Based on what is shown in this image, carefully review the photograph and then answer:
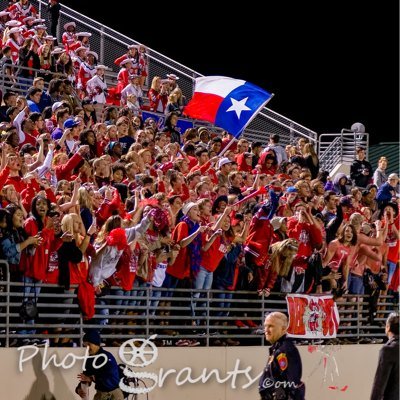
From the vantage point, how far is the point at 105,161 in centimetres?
1978

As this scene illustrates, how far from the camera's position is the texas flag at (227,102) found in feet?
81.6

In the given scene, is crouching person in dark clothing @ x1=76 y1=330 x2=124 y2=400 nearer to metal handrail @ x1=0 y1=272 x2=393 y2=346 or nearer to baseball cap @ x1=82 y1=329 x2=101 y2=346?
baseball cap @ x1=82 y1=329 x2=101 y2=346

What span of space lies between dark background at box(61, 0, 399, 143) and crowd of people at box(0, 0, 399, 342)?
13035 mm

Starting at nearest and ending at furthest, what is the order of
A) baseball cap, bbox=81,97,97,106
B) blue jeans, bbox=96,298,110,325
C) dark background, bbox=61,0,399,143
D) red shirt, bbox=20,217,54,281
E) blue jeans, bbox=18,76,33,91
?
red shirt, bbox=20,217,54,281
blue jeans, bbox=96,298,110,325
baseball cap, bbox=81,97,97,106
blue jeans, bbox=18,76,33,91
dark background, bbox=61,0,399,143

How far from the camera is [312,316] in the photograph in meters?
21.8

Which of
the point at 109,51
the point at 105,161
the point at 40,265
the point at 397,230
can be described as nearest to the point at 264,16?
the point at 109,51

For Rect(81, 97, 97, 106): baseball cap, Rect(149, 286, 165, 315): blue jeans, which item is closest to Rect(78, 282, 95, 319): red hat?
Rect(149, 286, 165, 315): blue jeans

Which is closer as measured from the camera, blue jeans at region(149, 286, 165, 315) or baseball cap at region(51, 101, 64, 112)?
blue jeans at region(149, 286, 165, 315)

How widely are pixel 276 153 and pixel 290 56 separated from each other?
14.8m

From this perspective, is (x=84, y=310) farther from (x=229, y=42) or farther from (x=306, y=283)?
(x=229, y=42)

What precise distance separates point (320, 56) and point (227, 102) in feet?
55.3

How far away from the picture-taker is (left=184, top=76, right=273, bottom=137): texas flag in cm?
2488

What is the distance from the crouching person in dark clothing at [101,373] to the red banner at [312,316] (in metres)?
4.77

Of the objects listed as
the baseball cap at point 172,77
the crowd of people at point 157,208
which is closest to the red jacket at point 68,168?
the crowd of people at point 157,208
